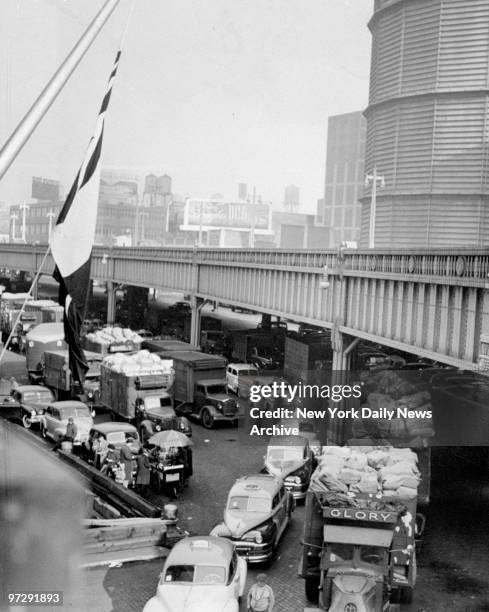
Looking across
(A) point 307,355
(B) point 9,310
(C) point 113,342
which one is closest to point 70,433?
(C) point 113,342

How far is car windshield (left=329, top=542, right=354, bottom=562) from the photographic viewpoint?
1048cm

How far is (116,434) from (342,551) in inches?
373

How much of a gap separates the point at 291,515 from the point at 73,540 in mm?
13048

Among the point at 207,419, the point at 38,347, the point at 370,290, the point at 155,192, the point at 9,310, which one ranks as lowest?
the point at 207,419

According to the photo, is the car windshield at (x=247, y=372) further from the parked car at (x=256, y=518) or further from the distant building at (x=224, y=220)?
the distant building at (x=224, y=220)

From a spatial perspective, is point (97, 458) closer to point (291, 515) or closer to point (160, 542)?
point (291, 515)

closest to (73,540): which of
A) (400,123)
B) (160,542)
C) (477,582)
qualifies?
(160,542)

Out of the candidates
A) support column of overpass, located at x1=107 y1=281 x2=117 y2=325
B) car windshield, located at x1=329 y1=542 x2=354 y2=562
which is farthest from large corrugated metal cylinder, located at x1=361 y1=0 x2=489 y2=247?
car windshield, located at x1=329 y1=542 x2=354 y2=562

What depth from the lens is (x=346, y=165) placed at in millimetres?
141375

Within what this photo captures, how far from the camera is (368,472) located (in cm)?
1245

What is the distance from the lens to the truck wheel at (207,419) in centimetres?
2408

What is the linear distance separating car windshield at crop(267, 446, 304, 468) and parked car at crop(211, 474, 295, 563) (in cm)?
249

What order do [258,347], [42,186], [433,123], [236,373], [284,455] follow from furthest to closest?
[433,123], [258,347], [236,373], [284,455], [42,186]

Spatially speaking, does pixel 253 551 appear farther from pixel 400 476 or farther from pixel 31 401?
pixel 31 401
